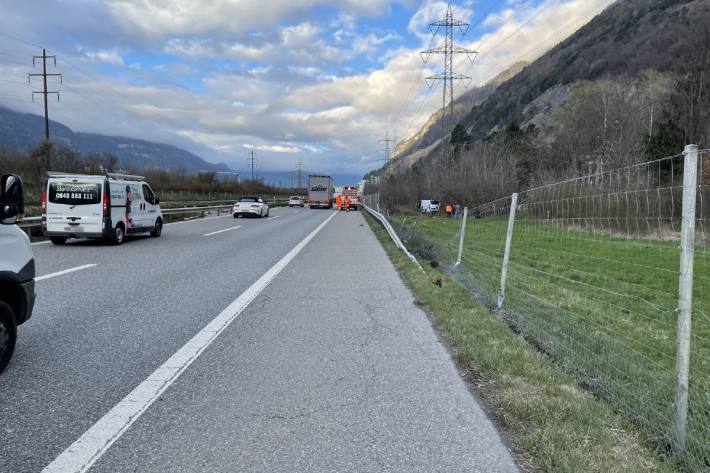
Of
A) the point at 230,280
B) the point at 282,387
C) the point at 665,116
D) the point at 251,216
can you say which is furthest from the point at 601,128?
the point at 282,387

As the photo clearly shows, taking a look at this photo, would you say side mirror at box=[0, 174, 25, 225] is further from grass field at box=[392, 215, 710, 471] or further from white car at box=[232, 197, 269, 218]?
white car at box=[232, 197, 269, 218]

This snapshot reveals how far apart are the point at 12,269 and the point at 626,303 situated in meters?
10.6

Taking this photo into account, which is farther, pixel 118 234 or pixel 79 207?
pixel 118 234

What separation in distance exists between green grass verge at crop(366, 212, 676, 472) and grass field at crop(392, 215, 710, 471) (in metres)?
0.24

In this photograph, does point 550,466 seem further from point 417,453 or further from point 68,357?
point 68,357

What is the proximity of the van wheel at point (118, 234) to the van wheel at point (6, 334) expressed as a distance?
37.1 feet

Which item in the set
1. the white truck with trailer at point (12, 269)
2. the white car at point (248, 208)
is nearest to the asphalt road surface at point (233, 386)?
the white truck with trailer at point (12, 269)

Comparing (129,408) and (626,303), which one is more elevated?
(129,408)

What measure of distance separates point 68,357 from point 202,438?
7.89ft

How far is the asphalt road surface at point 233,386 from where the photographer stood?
326 centimetres

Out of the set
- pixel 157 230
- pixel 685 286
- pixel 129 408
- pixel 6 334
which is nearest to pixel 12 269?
pixel 6 334

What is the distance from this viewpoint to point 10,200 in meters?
4.64

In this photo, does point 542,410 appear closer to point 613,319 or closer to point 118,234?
point 613,319

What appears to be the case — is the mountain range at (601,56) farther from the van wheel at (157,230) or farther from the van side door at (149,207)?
the van side door at (149,207)
